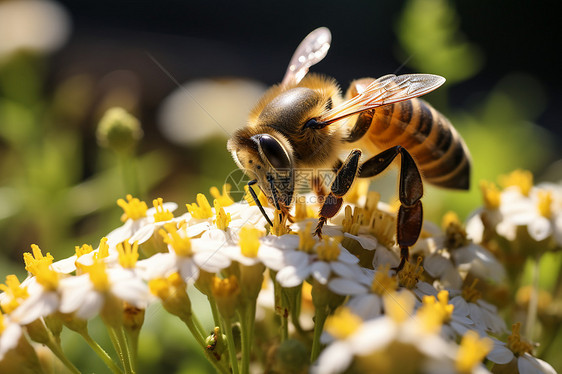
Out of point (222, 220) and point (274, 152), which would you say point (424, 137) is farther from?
point (222, 220)

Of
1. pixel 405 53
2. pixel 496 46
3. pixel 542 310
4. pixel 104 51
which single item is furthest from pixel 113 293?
pixel 496 46

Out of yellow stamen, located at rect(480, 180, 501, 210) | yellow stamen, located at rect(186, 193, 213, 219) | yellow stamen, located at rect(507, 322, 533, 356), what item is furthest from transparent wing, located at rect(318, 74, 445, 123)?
Result: yellow stamen, located at rect(507, 322, 533, 356)

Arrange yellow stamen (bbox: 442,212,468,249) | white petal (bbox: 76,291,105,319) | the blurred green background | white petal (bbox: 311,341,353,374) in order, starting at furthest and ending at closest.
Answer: the blurred green background → yellow stamen (bbox: 442,212,468,249) → white petal (bbox: 76,291,105,319) → white petal (bbox: 311,341,353,374)

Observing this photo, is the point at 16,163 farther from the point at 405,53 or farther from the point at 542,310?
the point at 542,310

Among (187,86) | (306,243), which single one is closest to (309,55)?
(306,243)

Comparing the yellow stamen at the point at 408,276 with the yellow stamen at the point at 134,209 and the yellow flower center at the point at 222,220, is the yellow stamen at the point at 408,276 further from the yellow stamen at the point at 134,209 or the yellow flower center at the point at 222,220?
the yellow stamen at the point at 134,209

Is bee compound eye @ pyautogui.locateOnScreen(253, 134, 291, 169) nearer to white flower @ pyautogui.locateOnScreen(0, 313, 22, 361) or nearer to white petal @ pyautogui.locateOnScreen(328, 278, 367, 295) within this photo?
white petal @ pyautogui.locateOnScreen(328, 278, 367, 295)
